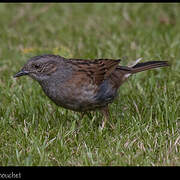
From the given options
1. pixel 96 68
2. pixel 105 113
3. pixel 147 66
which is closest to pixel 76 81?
pixel 96 68

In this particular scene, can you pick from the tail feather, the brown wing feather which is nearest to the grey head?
the brown wing feather

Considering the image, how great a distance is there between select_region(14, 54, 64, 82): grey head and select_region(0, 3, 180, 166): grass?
576 mm

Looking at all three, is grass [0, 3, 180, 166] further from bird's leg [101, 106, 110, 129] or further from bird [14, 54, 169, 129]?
bird [14, 54, 169, 129]

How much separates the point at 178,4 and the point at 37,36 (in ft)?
10.8

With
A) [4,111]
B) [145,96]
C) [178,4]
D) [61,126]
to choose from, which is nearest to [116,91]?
[145,96]

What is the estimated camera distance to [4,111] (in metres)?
6.38

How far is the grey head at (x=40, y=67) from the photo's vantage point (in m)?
5.94

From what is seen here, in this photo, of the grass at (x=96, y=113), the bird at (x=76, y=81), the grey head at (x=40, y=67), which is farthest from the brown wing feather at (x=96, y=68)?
the grass at (x=96, y=113)

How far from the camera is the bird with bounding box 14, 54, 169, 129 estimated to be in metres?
5.86

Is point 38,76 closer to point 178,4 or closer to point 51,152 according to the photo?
point 51,152

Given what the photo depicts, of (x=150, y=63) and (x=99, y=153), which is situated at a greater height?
(x=150, y=63)

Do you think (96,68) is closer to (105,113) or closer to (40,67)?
(105,113)

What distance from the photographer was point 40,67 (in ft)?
19.6
